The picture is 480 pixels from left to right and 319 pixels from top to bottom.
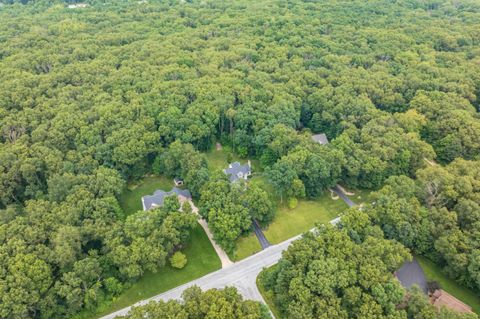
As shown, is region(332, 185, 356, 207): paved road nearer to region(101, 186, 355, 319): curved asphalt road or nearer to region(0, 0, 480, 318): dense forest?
region(0, 0, 480, 318): dense forest

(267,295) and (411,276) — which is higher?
(411,276)

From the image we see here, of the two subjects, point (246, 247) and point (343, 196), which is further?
point (343, 196)

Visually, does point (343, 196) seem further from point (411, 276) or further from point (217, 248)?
point (217, 248)

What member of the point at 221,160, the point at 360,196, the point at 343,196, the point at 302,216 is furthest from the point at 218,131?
the point at 360,196

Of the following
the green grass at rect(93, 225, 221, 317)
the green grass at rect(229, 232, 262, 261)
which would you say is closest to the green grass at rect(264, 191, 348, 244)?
the green grass at rect(229, 232, 262, 261)

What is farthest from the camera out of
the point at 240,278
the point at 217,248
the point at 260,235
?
the point at 260,235

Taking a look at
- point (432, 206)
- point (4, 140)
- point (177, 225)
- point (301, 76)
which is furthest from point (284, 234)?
point (4, 140)
